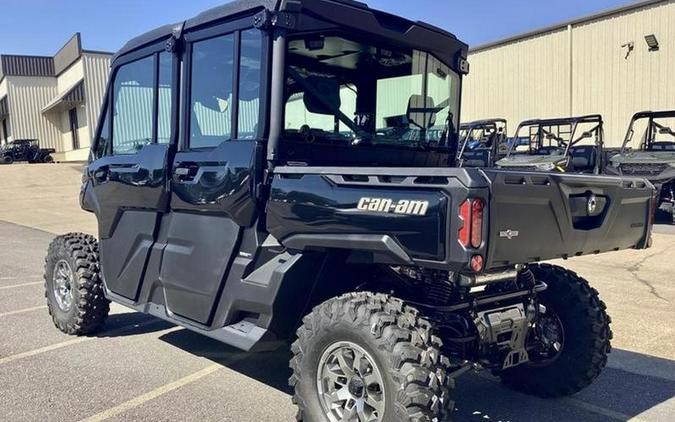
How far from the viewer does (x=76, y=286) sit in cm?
536

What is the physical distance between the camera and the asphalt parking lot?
12.8 feet

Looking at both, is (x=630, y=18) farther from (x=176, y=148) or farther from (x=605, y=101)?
(x=176, y=148)

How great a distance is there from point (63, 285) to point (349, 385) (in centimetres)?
363

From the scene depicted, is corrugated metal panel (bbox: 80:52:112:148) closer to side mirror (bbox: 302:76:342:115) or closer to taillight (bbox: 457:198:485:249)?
side mirror (bbox: 302:76:342:115)

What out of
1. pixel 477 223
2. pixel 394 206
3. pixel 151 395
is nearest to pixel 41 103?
pixel 151 395

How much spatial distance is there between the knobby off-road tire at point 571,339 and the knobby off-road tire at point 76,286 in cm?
356

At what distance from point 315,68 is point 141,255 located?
77.7 inches

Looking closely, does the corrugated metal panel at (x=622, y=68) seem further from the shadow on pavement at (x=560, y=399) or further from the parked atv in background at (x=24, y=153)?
the parked atv in background at (x=24, y=153)

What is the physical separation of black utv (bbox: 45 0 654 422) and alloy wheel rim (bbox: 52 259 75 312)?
834 mm

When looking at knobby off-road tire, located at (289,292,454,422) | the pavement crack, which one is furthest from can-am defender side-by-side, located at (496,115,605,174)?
knobby off-road tire, located at (289,292,454,422)

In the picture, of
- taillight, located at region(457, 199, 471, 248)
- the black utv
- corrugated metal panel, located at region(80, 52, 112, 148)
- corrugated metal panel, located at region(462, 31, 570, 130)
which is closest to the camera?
taillight, located at region(457, 199, 471, 248)

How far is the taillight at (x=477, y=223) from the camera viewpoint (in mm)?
2715

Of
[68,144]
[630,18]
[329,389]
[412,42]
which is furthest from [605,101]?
[68,144]

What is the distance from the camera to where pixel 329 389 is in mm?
3299
